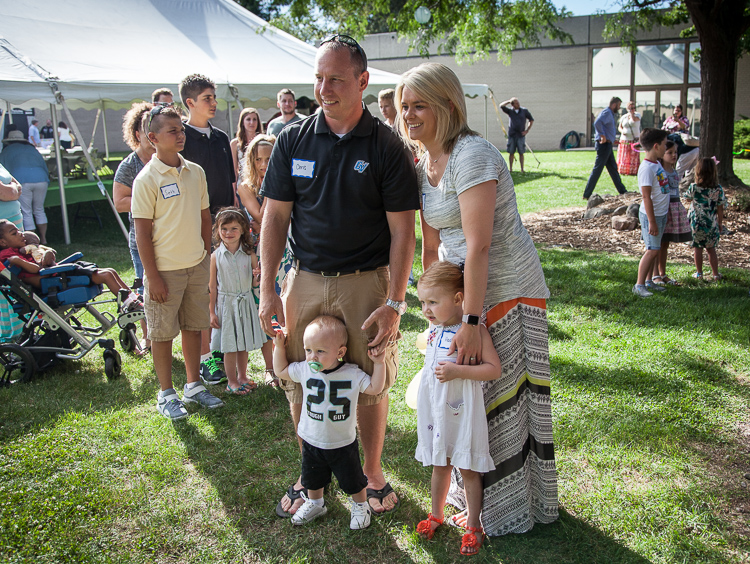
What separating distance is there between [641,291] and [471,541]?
14.3 ft

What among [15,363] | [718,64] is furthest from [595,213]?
[15,363]

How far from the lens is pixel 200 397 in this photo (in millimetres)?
4074

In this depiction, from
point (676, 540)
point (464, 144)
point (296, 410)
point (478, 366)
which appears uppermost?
point (464, 144)

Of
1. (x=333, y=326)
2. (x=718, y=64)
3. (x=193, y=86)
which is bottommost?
(x=333, y=326)

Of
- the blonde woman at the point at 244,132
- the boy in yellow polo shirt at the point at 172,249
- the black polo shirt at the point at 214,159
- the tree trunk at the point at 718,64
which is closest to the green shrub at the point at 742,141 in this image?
the tree trunk at the point at 718,64

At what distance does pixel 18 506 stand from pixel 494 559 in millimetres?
2306

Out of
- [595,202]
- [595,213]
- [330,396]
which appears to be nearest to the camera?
[330,396]

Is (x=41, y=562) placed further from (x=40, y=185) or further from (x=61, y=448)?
(x=40, y=185)

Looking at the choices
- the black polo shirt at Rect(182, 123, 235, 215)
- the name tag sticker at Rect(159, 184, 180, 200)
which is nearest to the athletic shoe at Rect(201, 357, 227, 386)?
the black polo shirt at Rect(182, 123, 235, 215)

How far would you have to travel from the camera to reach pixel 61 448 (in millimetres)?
3461

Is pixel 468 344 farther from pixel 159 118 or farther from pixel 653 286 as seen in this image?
pixel 653 286

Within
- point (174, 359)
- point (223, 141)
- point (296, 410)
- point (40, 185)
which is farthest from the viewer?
point (40, 185)

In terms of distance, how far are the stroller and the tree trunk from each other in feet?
31.9

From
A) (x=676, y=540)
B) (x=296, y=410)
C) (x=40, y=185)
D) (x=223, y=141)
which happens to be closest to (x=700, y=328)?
(x=676, y=540)
